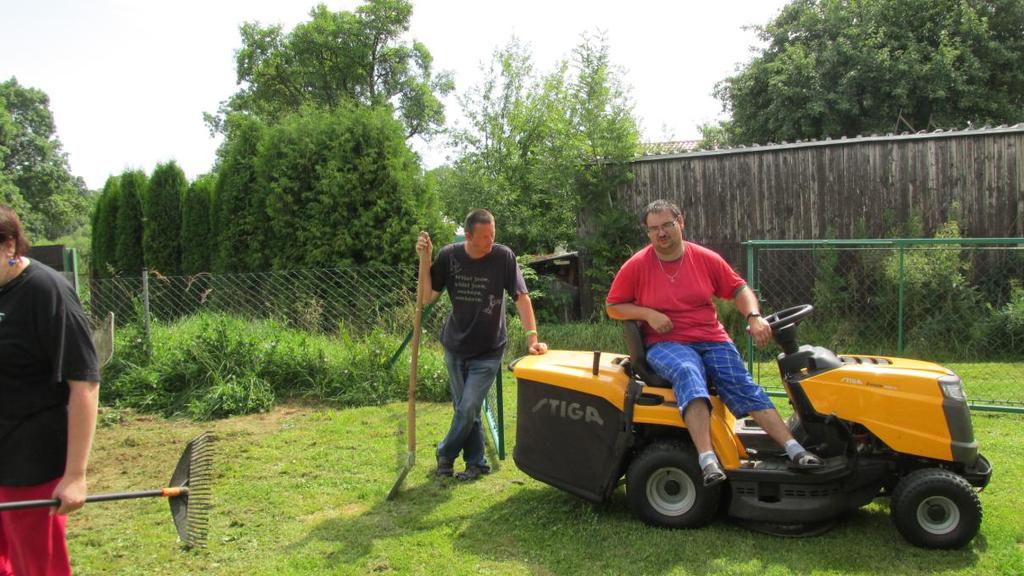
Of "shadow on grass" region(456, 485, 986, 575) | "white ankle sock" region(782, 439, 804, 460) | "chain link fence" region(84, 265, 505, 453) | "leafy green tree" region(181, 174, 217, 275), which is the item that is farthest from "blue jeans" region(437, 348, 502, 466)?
"leafy green tree" region(181, 174, 217, 275)

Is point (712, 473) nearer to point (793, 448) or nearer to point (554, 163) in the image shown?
point (793, 448)

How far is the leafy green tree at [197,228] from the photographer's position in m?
11.8

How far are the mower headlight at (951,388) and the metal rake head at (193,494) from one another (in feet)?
11.0

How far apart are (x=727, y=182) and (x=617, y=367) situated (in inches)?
273

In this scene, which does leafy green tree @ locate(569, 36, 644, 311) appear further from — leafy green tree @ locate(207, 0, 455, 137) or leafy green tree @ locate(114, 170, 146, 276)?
leafy green tree @ locate(207, 0, 455, 137)

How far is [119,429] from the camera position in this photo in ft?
21.3

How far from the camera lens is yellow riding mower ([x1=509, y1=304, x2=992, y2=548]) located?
3.54 m

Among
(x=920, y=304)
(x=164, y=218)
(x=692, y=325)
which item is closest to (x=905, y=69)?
(x=920, y=304)

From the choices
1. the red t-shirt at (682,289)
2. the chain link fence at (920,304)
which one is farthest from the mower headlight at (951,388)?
the chain link fence at (920,304)

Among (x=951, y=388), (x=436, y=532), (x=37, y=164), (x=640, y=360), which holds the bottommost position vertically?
(x=436, y=532)

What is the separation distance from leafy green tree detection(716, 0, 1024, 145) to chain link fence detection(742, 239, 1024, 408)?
1003 centimetres

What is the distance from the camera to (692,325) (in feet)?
13.1

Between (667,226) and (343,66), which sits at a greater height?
(343,66)

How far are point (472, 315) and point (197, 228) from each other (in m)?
8.59
